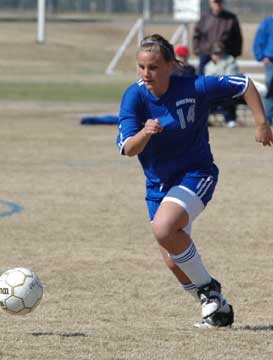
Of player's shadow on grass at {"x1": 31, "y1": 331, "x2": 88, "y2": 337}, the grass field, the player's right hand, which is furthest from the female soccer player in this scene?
player's shadow on grass at {"x1": 31, "y1": 331, "x2": 88, "y2": 337}

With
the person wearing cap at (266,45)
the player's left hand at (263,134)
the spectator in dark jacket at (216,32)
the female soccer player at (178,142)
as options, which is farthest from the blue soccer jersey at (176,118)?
the spectator in dark jacket at (216,32)

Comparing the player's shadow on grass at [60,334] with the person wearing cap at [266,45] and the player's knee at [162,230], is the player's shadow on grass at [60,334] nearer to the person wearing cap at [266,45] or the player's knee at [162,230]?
the player's knee at [162,230]

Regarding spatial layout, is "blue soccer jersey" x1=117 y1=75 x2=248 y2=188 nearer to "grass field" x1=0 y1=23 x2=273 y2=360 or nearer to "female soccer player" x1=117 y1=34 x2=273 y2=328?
"female soccer player" x1=117 y1=34 x2=273 y2=328

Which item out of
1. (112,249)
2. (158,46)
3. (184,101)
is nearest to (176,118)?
(184,101)

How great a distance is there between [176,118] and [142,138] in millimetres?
439

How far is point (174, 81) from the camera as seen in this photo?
6875mm

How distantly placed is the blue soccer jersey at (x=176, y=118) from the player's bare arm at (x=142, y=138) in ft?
0.45

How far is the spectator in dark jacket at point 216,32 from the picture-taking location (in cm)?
1977

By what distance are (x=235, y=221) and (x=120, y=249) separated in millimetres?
1732

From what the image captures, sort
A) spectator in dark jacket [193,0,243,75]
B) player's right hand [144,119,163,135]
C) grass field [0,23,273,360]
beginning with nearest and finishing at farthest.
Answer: player's right hand [144,119,163,135]
grass field [0,23,273,360]
spectator in dark jacket [193,0,243,75]

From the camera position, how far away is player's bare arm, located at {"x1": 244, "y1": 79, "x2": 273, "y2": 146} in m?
6.84

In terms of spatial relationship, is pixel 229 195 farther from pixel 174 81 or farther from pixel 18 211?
pixel 174 81

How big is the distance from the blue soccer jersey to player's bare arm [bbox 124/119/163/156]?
5.3 inches

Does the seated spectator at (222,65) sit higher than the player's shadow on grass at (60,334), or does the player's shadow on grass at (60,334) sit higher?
the player's shadow on grass at (60,334)
